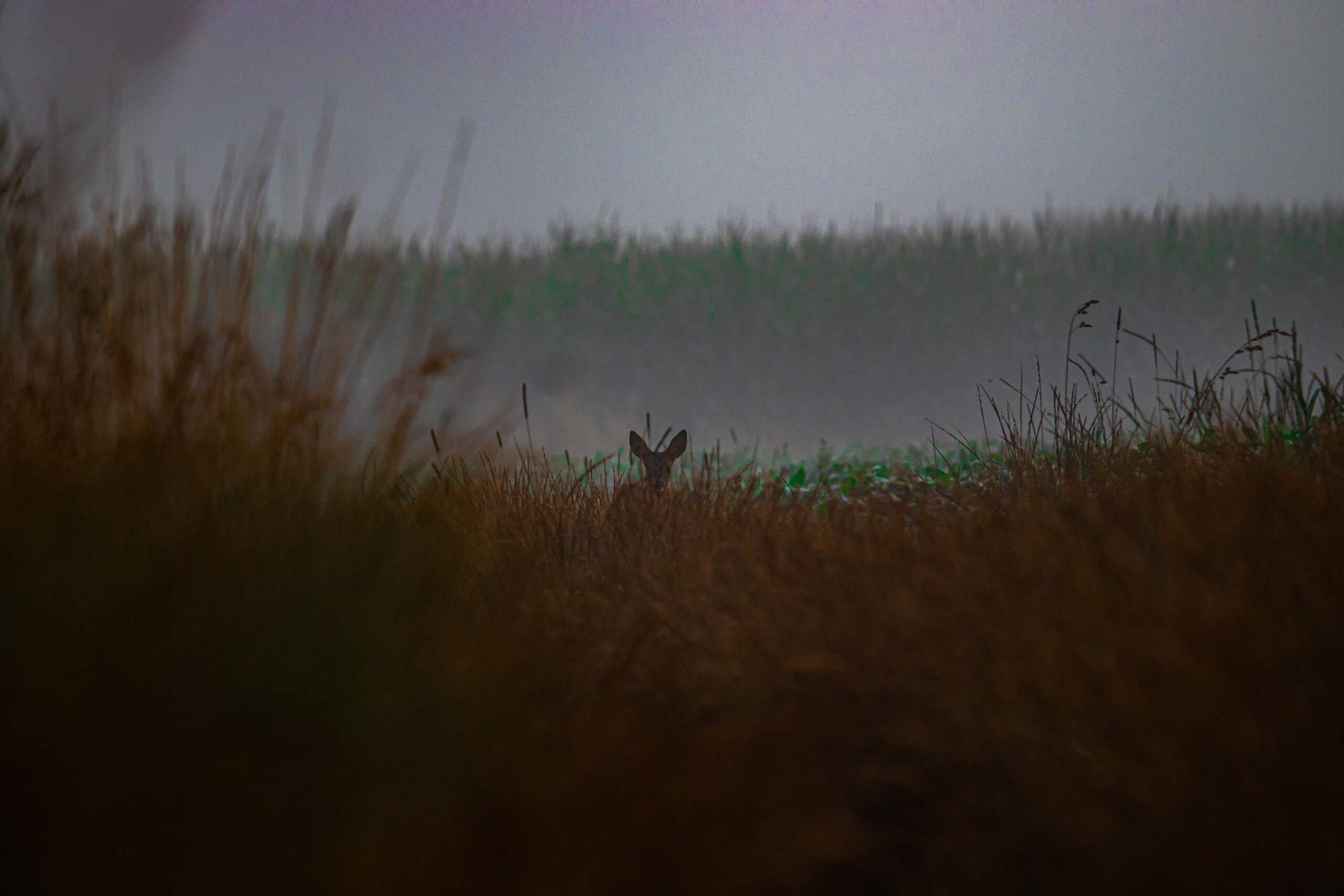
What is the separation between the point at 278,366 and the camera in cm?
179

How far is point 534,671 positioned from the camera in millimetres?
1497

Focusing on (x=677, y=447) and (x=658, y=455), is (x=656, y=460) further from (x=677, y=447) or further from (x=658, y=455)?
(x=677, y=447)

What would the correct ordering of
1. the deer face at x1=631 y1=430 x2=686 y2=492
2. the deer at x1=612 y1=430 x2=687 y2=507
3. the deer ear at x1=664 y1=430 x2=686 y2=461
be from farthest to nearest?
1. the deer ear at x1=664 y1=430 x2=686 y2=461
2. the deer face at x1=631 y1=430 x2=686 y2=492
3. the deer at x1=612 y1=430 x2=687 y2=507

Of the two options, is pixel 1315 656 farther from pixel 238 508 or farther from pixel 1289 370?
pixel 1289 370

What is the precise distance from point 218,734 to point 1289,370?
296cm

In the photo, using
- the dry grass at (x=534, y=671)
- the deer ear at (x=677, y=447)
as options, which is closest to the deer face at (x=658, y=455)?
the deer ear at (x=677, y=447)

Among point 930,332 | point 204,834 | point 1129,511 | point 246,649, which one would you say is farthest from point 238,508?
point 930,332

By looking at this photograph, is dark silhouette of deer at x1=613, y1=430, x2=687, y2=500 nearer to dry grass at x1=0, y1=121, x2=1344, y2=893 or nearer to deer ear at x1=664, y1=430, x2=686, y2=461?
deer ear at x1=664, y1=430, x2=686, y2=461

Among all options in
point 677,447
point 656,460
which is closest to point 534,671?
point 656,460

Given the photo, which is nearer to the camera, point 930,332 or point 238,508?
point 238,508

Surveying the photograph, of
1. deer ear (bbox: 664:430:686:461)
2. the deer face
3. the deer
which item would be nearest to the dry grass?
the deer

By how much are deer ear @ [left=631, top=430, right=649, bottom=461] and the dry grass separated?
1.45 m

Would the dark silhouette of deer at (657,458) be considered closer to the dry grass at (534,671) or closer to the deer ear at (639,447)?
the deer ear at (639,447)

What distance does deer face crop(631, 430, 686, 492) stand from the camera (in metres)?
3.39
